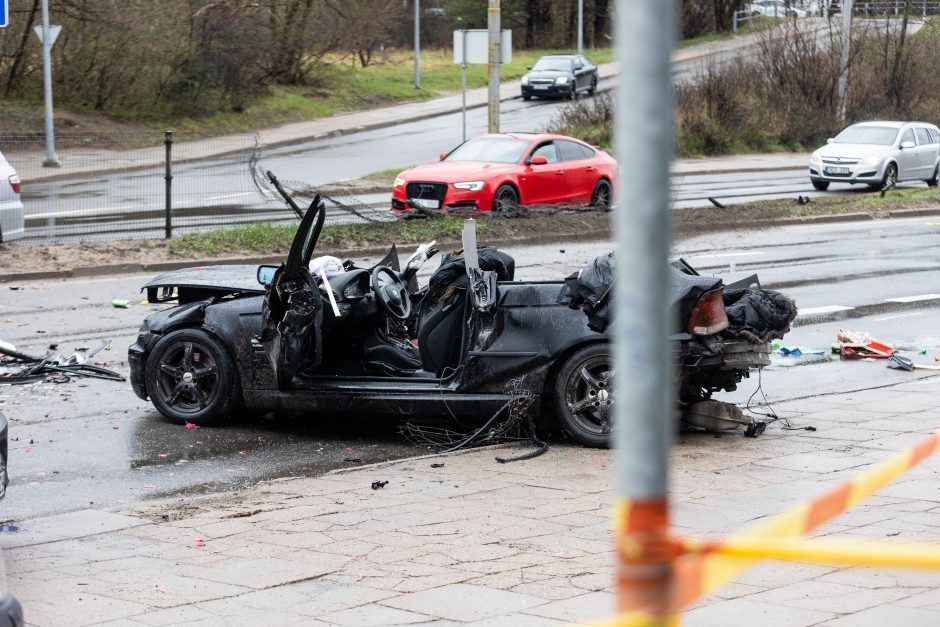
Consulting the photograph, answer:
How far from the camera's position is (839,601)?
5.35m

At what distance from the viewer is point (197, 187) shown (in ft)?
91.8

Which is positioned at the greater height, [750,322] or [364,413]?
[750,322]

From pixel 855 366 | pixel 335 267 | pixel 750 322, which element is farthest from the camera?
pixel 855 366

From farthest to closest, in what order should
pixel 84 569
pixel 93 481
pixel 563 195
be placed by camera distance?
pixel 563 195 < pixel 93 481 < pixel 84 569

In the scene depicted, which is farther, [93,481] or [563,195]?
[563,195]

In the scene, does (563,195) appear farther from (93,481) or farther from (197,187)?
(93,481)

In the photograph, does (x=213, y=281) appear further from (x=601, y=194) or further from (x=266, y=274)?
(x=601, y=194)

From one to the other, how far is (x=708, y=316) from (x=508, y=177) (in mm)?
14237

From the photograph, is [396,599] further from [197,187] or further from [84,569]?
[197,187]

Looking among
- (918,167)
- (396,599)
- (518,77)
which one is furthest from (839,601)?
(518,77)

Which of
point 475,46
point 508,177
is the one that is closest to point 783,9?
point 475,46

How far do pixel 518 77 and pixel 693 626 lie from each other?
6005 cm

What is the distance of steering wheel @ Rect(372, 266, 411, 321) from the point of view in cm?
942

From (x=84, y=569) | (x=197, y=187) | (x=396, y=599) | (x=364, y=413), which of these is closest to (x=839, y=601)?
(x=396, y=599)
